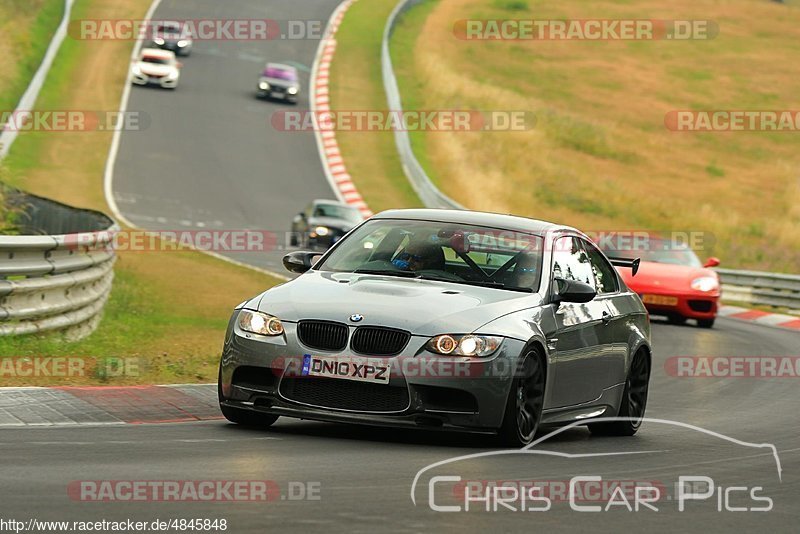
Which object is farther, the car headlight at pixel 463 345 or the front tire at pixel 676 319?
the front tire at pixel 676 319

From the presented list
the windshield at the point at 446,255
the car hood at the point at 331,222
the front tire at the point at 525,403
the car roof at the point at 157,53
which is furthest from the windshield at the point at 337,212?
the front tire at the point at 525,403

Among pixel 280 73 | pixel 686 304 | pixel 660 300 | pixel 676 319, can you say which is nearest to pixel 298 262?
pixel 660 300

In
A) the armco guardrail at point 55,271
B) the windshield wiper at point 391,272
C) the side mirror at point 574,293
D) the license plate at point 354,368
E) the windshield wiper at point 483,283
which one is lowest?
the armco guardrail at point 55,271

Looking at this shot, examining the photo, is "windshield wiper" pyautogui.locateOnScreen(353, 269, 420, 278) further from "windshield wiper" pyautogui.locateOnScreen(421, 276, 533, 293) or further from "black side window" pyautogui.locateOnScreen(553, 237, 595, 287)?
"black side window" pyautogui.locateOnScreen(553, 237, 595, 287)

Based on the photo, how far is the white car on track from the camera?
170 feet

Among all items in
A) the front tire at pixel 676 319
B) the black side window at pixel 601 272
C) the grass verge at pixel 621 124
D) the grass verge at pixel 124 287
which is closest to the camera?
the black side window at pixel 601 272

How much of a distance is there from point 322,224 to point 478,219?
24079 millimetres

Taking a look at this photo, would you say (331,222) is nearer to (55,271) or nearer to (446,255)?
(55,271)

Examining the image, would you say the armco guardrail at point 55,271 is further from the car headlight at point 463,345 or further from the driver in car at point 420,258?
the car headlight at point 463,345

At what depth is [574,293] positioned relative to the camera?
9609 millimetres

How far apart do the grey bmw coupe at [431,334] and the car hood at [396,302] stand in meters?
0.01

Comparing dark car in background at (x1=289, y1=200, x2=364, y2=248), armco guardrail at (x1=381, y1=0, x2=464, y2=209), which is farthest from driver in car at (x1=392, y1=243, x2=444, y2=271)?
armco guardrail at (x1=381, y1=0, x2=464, y2=209)

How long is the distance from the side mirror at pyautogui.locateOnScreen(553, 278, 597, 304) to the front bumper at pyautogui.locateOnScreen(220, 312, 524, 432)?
87cm

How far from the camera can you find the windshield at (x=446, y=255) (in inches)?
382
